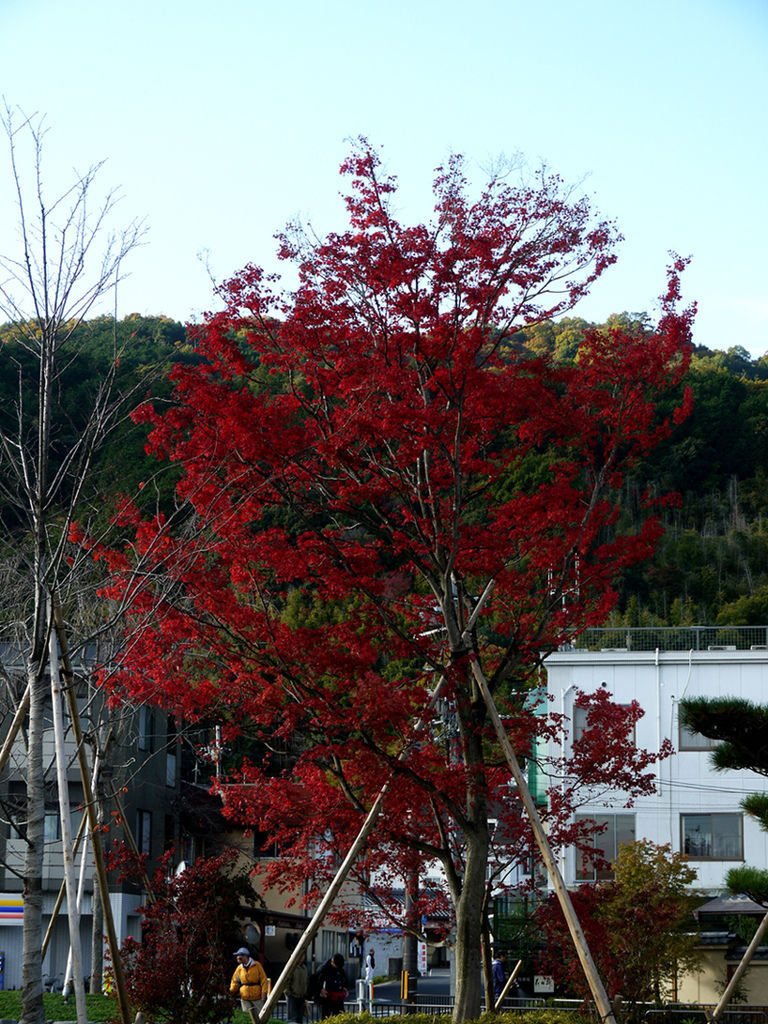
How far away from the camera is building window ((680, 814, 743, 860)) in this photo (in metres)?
30.1

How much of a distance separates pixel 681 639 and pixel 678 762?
4341mm

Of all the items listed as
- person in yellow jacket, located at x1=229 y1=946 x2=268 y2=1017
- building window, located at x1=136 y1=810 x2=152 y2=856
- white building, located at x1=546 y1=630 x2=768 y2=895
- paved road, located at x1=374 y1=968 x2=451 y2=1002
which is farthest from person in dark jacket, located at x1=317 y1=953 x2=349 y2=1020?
building window, located at x1=136 y1=810 x2=152 y2=856

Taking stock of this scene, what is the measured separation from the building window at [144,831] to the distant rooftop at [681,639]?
13775 mm

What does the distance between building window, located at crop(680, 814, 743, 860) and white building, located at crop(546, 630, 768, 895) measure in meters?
0.03

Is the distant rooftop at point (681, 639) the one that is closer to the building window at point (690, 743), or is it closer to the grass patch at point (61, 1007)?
the building window at point (690, 743)

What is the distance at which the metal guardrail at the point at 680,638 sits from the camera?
32938 mm

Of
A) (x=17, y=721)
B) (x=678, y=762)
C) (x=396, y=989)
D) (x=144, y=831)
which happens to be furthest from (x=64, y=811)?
(x=396, y=989)

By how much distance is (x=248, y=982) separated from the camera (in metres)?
13.3

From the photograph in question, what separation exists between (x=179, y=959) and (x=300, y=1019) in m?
10.9

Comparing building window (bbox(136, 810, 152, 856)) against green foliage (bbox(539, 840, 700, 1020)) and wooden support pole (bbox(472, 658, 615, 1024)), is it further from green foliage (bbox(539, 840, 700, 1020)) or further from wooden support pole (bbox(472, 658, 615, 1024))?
wooden support pole (bbox(472, 658, 615, 1024))

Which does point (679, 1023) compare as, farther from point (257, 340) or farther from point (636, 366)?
point (257, 340)

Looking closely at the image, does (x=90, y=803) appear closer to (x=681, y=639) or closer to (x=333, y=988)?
(x=333, y=988)

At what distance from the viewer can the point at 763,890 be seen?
1156 cm

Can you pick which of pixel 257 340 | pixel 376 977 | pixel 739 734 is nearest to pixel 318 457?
pixel 257 340
